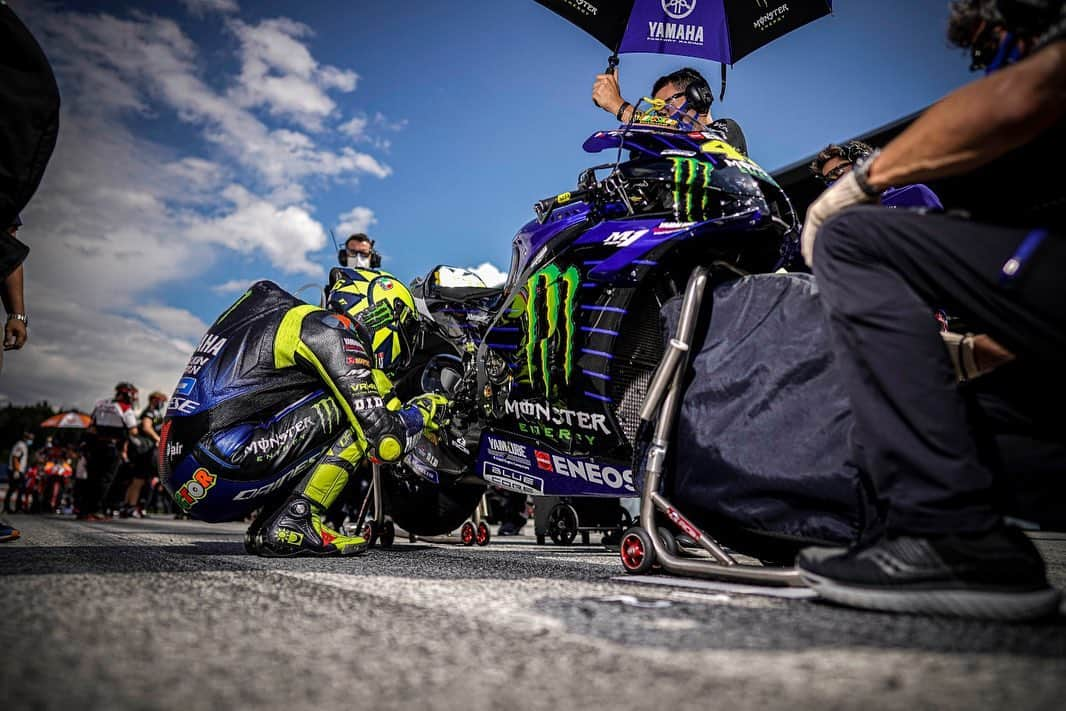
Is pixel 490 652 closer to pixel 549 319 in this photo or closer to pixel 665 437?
pixel 665 437

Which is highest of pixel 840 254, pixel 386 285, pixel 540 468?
pixel 386 285

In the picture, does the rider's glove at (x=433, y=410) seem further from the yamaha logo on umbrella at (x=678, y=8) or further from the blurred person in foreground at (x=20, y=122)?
the yamaha logo on umbrella at (x=678, y=8)

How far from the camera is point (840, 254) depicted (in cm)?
129

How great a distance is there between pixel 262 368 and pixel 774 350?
206 centimetres

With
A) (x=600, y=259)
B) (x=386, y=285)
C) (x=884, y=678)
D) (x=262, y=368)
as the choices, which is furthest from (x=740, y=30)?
(x=884, y=678)

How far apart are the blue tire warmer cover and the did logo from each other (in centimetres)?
190

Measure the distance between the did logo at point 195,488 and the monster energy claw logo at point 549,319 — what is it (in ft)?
4.64

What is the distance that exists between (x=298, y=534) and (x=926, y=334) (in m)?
2.37

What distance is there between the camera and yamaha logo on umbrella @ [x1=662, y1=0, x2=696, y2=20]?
3.36 m

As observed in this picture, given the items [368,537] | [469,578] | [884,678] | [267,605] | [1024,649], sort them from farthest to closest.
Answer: [368,537]
[469,578]
[267,605]
[1024,649]
[884,678]

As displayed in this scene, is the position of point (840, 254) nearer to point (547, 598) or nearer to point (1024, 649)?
point (1024, 649)

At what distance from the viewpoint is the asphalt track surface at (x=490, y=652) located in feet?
2.15

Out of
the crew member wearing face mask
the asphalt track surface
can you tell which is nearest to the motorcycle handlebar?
the asphalt track surface

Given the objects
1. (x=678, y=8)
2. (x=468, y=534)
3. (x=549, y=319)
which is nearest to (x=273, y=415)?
(x=549, y=319)
